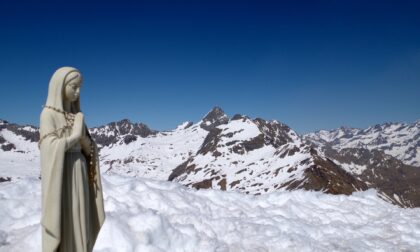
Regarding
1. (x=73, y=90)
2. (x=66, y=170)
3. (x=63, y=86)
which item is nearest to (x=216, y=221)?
(x=66, y=170)

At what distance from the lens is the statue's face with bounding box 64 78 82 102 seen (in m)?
7.04

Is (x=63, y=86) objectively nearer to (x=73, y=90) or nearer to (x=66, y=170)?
(x=73, y=90)

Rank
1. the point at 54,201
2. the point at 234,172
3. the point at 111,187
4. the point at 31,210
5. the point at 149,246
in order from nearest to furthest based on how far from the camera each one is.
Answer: the point at 54,201
the point at 149,246
the point at 31,210
the point at 111,187
the point at 234,172

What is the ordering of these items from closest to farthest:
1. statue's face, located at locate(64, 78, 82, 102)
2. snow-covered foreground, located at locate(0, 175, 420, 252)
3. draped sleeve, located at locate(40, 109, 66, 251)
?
draped sleeve, located at locate(40, 109, 66, 251) < statue's face, located at locate(64, 78, 82, 102) < snow-covered foreground, located at locate(0, 175, 420, 252)

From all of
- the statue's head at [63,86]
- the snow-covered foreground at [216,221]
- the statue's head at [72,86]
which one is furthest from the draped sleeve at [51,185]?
the snow-covered foreground at [216,221]

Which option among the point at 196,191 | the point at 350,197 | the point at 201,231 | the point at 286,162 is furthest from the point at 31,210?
the point at 286,162

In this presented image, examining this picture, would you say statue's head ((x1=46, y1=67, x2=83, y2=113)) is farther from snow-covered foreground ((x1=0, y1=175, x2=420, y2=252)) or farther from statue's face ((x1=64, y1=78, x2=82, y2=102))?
snow-covered foreground ((x1=0, y1=175, x2=420, y2=252))

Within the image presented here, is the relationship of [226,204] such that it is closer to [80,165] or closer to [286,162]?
[80,165]

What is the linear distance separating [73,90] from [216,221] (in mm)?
8288

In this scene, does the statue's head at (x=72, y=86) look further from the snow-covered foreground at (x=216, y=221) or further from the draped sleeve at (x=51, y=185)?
the snow-covered foreground at (x=216, y=221)

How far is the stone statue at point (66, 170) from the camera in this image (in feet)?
21.1

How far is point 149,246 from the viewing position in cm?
1144

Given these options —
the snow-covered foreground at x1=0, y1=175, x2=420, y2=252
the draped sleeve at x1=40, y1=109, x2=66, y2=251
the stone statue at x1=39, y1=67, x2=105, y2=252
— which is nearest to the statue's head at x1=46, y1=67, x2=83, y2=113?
the stone statue at x1=39, y1=67, x2=105, y2=252

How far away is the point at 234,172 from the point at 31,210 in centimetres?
18711
